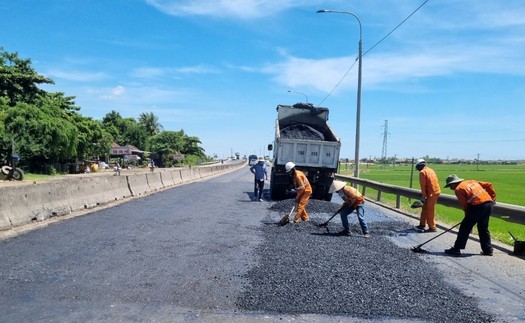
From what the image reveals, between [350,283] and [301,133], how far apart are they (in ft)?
40.1

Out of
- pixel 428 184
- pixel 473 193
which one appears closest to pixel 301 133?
pixel 428 184

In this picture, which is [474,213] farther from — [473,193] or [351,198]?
[351,198]

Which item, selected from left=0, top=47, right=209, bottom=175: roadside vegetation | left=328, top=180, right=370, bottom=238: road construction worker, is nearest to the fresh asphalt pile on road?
left=328, top=180, right=370, bottom=238: road construction worker

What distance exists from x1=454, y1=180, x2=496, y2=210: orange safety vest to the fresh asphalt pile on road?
1.27m

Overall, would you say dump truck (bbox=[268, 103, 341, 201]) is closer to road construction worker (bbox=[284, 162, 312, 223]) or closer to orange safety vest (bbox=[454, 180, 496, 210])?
road construction worker (bbox=[284, 162, 312, 223])

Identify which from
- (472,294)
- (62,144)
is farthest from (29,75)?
(472,294)

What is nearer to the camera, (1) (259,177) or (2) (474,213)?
(2) (474,213)

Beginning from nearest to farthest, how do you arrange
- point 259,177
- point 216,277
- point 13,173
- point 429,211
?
point 216,277, point 429,211, point 259,177, point 13,173

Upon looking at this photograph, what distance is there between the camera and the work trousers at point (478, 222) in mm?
7387

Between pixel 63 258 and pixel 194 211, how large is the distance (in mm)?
5842

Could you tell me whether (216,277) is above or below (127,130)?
below

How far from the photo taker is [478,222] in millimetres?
7465

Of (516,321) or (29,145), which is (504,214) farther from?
(29,145)

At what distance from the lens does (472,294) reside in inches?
205
